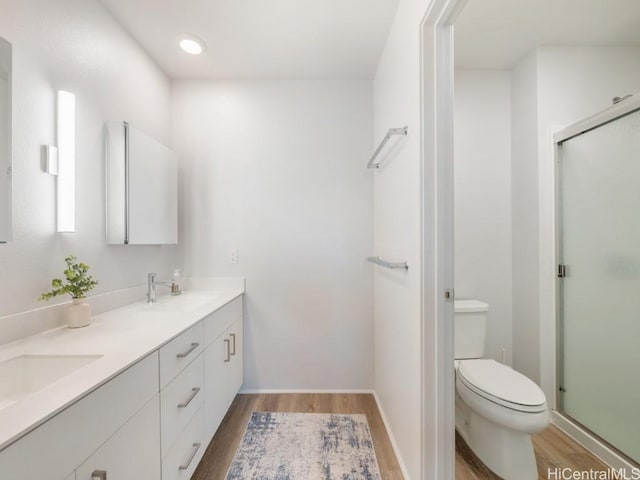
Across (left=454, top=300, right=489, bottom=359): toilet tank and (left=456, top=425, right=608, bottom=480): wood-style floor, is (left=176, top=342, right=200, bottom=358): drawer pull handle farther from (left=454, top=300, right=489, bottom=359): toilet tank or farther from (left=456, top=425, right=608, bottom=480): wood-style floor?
(left=454, top=300, right=489, bottom=359): toilet tank

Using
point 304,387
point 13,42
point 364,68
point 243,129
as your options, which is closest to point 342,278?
point 304,387

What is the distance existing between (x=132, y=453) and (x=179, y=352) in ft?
1.15

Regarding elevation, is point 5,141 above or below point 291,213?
above

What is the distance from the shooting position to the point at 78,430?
69 centimetres

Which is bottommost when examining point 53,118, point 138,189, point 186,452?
point 186,452

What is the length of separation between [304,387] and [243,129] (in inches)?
81.9

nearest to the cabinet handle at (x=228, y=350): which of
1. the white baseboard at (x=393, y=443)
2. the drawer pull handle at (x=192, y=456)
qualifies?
the drawer pull handle at (x=192, y=456)

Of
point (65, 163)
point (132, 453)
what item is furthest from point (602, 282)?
point (65, 163)

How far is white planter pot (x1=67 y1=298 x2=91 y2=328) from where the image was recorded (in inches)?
49.0

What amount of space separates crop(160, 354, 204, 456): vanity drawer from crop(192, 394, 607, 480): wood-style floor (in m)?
0.43

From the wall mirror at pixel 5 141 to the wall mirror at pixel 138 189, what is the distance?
0.51m

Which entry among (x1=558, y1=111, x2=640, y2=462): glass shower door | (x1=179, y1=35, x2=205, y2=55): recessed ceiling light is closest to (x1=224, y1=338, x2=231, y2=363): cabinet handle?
(x1=179, y1=35, x2=205, y2=55): recessed ceiling light

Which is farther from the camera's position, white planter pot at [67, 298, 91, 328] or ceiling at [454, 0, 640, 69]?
ceiling at [454, 0, 640, 69]

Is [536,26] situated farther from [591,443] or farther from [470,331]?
[591,443]
